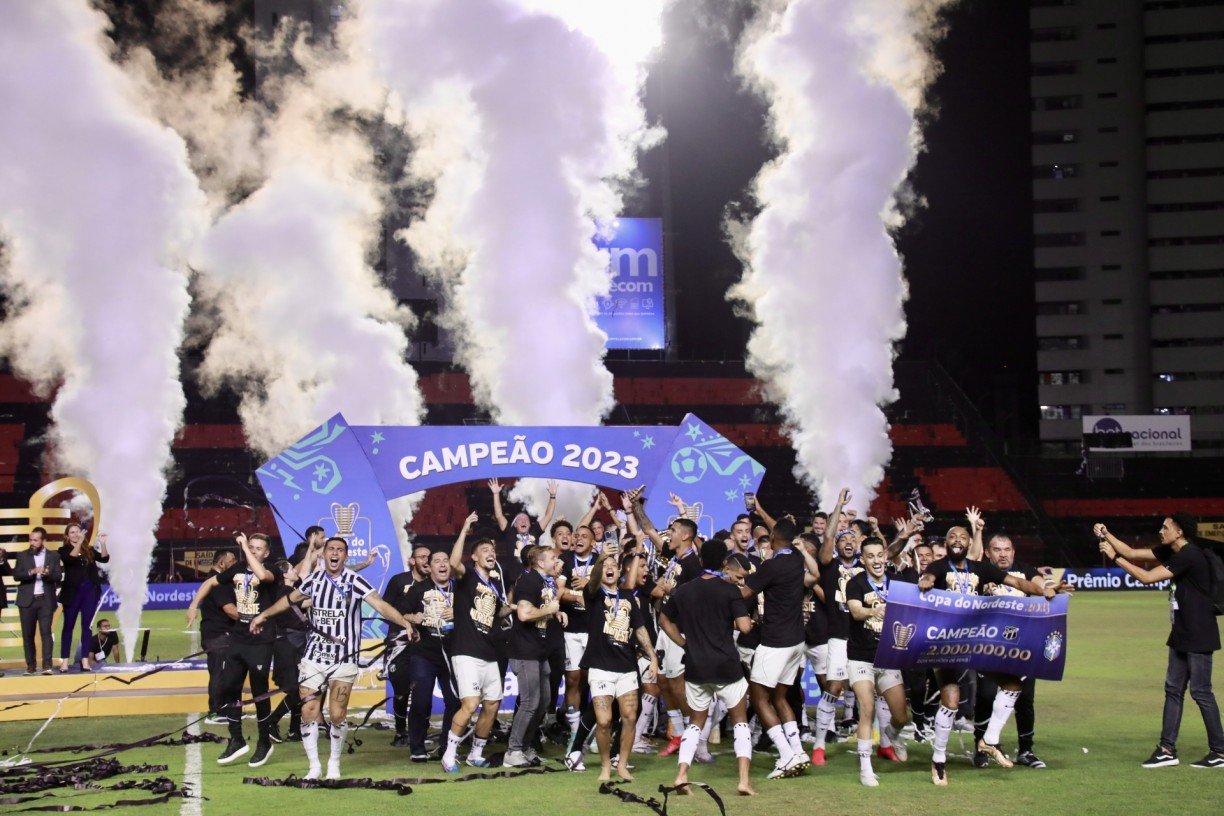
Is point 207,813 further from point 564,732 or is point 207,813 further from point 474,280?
point 474,280

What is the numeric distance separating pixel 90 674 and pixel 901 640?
1123 centimetres

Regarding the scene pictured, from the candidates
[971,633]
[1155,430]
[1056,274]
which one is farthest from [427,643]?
[1056,274]

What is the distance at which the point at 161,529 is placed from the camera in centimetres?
4400

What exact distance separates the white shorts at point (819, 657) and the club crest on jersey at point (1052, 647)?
2.15m

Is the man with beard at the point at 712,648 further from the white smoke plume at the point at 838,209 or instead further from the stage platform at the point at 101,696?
the white smoke plume at the point at 838,209

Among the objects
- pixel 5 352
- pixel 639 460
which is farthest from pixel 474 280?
pixel 639 460

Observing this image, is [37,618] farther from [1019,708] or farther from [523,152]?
[523,152]

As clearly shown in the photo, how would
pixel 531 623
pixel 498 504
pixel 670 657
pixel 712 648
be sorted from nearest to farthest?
pixel 712 648 < pixel 531 623 < pixel 670 657 < pixel 498 504

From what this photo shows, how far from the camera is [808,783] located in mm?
10797

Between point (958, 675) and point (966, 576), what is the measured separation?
960 millimetres

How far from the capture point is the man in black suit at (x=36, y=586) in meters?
17.3

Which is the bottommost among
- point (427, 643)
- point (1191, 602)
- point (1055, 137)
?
point (427, 643)

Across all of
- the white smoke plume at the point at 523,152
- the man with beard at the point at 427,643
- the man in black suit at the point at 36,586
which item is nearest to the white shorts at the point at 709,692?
the man with beard at the point at 427,643

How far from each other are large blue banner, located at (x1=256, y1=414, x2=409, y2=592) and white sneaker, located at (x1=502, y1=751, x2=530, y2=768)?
5.19 meters
